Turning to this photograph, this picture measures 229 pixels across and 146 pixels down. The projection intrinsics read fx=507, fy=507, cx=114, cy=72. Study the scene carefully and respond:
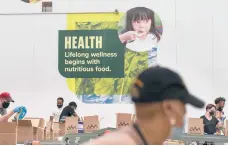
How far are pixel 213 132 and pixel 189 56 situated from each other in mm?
4077

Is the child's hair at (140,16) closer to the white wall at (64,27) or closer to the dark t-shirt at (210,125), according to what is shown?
the white wall at (64,27)

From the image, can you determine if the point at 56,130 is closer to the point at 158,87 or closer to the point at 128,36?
the point at 128,36

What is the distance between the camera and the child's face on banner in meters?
10.0

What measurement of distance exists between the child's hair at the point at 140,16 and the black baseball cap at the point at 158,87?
28.6 feet

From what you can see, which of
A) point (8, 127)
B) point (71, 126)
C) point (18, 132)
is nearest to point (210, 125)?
point (71, 126)

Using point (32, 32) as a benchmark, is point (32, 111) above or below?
below

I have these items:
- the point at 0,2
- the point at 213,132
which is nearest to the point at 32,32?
the point at 0,2

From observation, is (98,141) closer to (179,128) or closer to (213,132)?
(179,128)

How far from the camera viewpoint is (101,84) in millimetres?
10133

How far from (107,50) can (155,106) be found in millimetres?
8990

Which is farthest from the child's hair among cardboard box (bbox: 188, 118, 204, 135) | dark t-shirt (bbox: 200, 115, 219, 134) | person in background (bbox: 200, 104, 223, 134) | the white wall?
cardboard box (bbox: 188, 118, 204, 135)

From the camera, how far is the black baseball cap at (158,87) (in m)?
1.16

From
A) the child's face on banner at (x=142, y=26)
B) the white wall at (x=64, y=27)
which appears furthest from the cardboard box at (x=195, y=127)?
the child's face on banner at (x=142, y=26)

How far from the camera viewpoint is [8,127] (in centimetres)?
381
